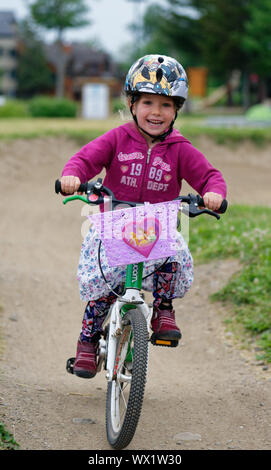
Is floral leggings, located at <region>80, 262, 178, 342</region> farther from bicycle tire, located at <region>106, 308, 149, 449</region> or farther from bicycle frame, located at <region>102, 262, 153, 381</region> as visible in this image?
bicycle tire, located at <region>106, 308, 149, 449</region>

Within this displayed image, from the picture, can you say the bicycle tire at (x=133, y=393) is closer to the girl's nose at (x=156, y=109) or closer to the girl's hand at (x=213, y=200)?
the girl's hand at (x=213, y=200)

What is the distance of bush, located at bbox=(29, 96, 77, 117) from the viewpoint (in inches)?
1352

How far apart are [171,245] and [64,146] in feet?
51.4

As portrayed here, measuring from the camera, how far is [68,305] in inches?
316

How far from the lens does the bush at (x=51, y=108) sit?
3434 centimetres

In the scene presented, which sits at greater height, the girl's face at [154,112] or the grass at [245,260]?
the girl's face at [154,112]

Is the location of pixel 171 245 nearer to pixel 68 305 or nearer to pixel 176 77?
pixel 176 77

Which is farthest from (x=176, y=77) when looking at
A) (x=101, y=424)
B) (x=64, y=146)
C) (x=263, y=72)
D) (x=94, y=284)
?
(x=263, y=72)

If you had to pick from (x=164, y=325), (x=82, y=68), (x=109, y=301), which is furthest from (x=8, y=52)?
(x=164, y=325)

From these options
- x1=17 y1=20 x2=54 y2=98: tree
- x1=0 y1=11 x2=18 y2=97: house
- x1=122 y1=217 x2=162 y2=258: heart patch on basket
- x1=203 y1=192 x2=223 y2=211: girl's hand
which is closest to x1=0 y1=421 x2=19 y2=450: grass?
x1=122 y1=217 x2=162 y2=258: heart patch on basket

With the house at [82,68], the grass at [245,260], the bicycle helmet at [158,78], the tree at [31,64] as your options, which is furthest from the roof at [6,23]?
the bicycle helmet at [158,78]

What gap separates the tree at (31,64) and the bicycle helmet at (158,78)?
2436 inches

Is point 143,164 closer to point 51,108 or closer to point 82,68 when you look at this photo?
point 51,108

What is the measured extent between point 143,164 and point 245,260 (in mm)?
4052
